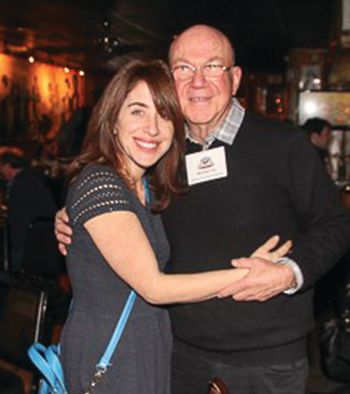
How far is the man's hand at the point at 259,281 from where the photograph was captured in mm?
1833

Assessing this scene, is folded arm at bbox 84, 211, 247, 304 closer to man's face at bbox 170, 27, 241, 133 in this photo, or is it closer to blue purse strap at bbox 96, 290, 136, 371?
blue purse strap at bbox 96, 290, 136, 371

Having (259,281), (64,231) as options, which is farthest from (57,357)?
(259,281)

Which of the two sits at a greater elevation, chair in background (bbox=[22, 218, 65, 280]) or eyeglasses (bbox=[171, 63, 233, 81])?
eyeglasses (bbox=[171, 63, 233, 81])

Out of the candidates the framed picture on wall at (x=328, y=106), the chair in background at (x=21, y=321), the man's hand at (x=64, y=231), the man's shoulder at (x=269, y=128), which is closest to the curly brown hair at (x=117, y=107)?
the man's hand at (x=64, y=231)

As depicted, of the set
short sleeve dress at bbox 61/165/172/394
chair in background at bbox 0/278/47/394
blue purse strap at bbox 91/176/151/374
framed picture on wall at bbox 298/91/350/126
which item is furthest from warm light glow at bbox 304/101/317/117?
blue purse strap at bbox 91/176/151/374

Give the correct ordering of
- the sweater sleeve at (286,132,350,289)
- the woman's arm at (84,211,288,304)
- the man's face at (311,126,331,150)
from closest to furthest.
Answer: the woman's arm at (84,211,288,304)
the sweater sleeve at (286,132,350,289)
the man's face at (311,126,331,150)

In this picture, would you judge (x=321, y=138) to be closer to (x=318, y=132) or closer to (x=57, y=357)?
(x=318, y=132)

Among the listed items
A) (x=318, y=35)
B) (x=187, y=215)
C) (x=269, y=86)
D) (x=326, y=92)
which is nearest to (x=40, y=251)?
(x=187, y=215)

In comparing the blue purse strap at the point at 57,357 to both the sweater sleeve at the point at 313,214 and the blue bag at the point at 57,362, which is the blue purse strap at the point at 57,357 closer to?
the blue bag at the point at 57,362

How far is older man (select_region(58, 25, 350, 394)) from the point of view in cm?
199

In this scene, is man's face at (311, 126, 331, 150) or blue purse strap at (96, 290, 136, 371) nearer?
blue purse strap at (96, 290, 136, 371)

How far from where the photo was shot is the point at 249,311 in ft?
6.56

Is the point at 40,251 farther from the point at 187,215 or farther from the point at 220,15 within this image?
the point at 220,15

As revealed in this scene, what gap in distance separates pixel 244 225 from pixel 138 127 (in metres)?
0.44
